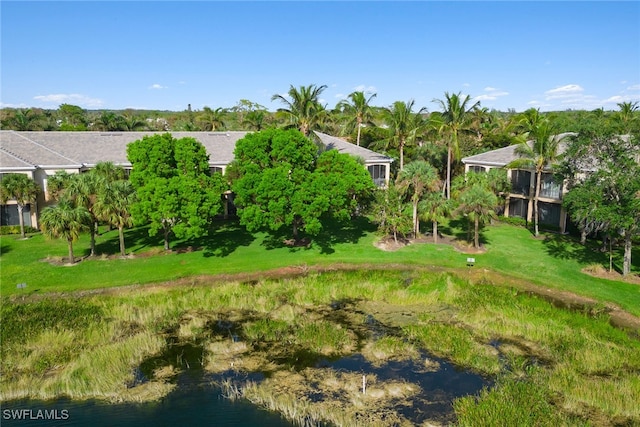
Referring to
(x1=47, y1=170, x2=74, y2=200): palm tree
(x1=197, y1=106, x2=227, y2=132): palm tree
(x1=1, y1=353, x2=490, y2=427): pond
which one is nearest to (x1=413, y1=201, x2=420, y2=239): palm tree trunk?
(x1=1, y1=353, x2=490, y2=427): pond

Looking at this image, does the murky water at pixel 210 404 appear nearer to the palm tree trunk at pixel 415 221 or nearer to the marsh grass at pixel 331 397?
the marsh grass at pixel 331 397

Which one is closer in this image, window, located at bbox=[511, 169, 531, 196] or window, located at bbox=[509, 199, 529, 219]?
window, located at bbox=[511, 169, 531, 196]

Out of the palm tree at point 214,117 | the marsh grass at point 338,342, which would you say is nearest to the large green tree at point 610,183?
the marsh grass at point 338,342

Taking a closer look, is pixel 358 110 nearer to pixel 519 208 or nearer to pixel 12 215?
pixel 519 208

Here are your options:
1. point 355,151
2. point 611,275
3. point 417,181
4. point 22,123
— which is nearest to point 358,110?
point 355,151

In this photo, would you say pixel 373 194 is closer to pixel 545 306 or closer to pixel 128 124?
pixel 545 306

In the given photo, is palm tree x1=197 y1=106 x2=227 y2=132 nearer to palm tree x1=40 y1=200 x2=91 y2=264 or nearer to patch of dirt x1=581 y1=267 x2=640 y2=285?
palm tree x1=40 y1=200 x2=91 y2=264
